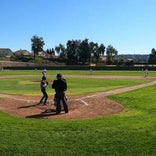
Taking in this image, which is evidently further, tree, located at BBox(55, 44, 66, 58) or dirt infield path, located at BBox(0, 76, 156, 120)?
tree, located at BBox(55, 44, 66, 58)

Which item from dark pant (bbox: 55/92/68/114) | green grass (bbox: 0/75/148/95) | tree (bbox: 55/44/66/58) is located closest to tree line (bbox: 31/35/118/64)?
tree (bbox: 55/44/66/58)

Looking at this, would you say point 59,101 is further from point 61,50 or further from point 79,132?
point 61,50

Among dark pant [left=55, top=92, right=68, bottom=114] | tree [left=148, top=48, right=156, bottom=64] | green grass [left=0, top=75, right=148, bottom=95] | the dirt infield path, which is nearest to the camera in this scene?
the dirt infield path

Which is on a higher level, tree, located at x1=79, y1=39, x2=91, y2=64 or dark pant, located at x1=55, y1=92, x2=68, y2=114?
tree, located at x1=79, y1=39, x2=91, y2=64

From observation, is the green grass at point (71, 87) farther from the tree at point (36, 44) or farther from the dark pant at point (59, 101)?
the tree at point (36, 44)

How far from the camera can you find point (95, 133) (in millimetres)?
12039

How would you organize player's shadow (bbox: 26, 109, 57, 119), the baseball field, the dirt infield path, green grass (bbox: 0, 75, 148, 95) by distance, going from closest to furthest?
the baseball field, player's shadow (bbox: 26, 109, 57, 119), the dirt infield path, green grass (bbox: 0, 75, 148, 95)

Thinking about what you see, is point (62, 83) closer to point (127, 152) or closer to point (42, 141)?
A: point (42, 141)

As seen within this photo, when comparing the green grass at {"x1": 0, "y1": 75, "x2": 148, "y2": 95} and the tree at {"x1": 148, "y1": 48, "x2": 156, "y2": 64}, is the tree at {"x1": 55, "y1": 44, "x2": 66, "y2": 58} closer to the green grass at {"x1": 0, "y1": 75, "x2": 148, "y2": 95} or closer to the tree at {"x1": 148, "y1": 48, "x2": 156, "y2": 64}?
the tree at {"x1": 148, "y1": 48, "x2": 156, "y2": 64}

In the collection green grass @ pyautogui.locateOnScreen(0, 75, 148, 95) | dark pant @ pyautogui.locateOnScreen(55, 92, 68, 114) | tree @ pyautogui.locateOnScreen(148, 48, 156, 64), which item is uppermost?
tree @ pyautogui.locateOnScreen(148, 48, 156, 64)

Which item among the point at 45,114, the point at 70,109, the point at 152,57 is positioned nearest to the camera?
the point at 45,114

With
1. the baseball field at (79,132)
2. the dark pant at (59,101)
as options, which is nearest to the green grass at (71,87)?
the dark pant at (59,101)

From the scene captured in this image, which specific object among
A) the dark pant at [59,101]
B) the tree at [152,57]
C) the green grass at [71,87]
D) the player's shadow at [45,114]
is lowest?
the green grass at [71,87]

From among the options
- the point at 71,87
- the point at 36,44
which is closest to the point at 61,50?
the point at 36,44
